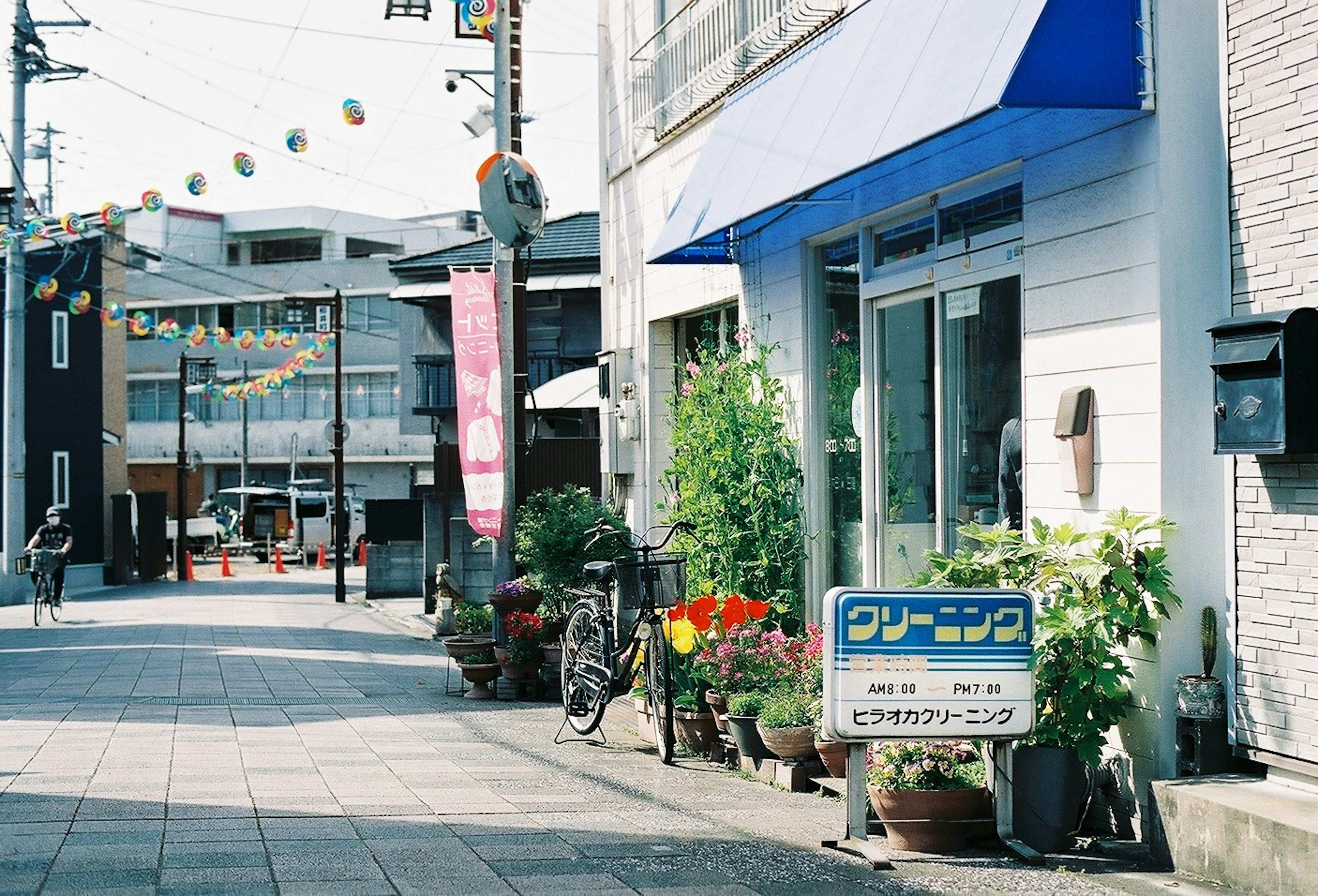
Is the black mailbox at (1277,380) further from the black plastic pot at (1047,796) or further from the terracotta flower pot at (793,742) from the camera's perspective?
the terracotta flower pot at (793,742)

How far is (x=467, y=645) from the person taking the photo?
1335 cm

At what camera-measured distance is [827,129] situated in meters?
9.06

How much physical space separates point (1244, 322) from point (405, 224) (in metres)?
64.4

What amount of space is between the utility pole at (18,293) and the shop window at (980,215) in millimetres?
23470

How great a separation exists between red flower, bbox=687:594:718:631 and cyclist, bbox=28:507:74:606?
60.6 feet

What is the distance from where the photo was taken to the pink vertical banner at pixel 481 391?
1381 centimetres

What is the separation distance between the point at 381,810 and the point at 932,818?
2842 millimetres

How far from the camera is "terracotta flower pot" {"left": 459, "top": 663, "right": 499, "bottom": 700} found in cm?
1305

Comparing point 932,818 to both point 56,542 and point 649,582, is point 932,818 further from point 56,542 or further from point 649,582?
point 56,542

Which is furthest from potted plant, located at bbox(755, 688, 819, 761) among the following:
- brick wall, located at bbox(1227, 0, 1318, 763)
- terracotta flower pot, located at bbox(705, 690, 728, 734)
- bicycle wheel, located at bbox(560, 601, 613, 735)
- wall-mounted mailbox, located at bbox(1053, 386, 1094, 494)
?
brick wall, located at bbox(1227, 0, 1318, 763)

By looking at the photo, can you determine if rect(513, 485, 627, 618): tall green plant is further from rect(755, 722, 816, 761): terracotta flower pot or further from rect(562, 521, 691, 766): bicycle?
rect(755, 722, 816, 761): terracotta flower pot

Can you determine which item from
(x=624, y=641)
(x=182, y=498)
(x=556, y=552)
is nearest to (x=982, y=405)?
(x=624, y=641)

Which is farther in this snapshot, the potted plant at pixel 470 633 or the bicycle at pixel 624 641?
the potted plant at pixel 470 633

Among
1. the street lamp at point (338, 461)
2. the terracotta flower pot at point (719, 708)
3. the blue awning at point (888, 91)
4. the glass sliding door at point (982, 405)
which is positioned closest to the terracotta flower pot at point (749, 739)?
the terracotta flower pot at point (719, 708)
